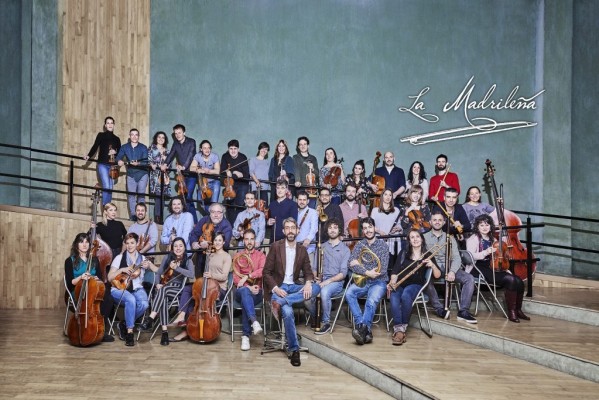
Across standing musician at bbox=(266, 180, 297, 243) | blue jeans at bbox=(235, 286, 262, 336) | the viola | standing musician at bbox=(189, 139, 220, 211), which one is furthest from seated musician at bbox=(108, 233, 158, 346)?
standing musician at bbox=(189, 139, 220, 211)

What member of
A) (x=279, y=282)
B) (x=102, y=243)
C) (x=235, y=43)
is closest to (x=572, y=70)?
(x=235, y=43)

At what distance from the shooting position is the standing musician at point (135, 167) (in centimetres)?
876

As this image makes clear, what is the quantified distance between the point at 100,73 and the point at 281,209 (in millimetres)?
3359

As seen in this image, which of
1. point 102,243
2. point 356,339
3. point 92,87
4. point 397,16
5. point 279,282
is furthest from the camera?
point 397,16

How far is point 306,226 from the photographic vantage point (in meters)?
7.37

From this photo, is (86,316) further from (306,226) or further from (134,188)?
(134,188)

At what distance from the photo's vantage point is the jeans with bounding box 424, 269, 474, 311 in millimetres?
6547

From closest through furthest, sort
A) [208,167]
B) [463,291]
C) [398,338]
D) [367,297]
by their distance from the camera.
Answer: [398,338], [367,297], [463,291], [208,167]

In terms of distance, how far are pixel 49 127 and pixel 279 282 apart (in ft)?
14.0

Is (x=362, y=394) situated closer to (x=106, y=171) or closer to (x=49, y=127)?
(x=106, y=171)

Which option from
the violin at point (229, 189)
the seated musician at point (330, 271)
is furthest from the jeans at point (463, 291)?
the violin at point (229, 189)

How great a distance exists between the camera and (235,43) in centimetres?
984

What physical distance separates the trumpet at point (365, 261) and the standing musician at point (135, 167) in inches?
129

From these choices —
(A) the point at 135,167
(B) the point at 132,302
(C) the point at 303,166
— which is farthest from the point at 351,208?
(A) the point at 135,167
